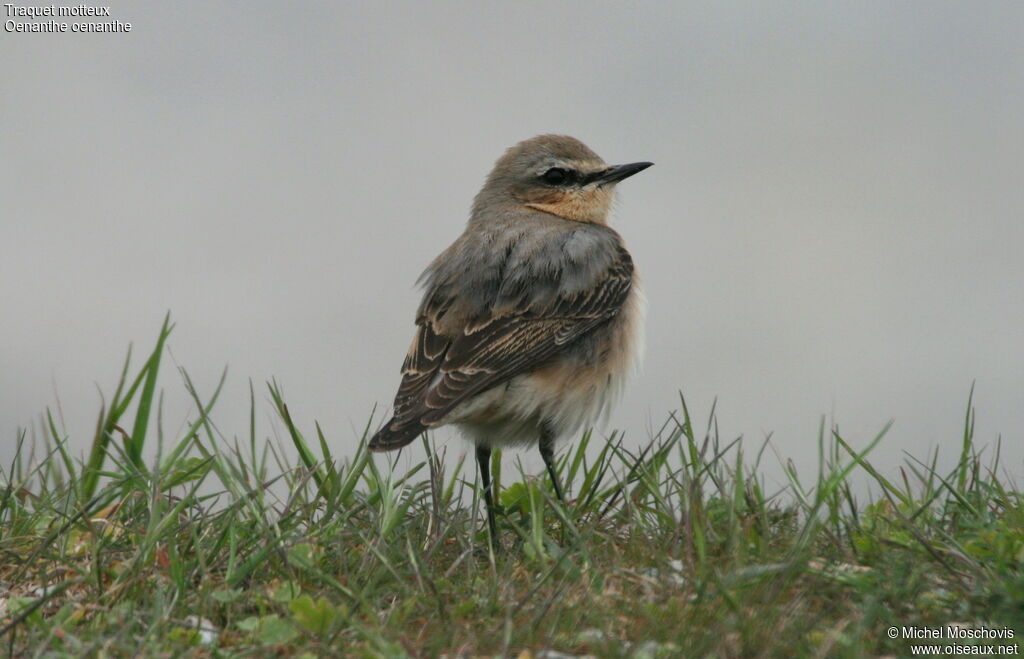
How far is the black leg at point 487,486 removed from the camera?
22.6ft

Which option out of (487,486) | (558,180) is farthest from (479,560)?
(558,180)

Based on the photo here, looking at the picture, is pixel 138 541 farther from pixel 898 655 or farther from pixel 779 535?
pixel 898 655

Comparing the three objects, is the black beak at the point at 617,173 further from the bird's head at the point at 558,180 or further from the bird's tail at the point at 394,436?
the bird's tail at the point at 394,436

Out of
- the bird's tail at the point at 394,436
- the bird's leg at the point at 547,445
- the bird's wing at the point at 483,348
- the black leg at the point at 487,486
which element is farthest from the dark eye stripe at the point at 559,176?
the bird's tail at the point at 394,436

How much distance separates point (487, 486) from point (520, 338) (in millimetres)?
1074

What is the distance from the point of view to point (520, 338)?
793 cm

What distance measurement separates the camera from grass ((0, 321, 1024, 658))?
491 centimetres

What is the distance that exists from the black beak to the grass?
2.63 m

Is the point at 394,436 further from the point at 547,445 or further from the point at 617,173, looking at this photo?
the point at 617,173

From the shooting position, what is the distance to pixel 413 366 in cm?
810

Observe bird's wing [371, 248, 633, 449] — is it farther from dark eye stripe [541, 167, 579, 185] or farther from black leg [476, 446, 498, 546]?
dark eye stripe [541, 167, 579, 185]

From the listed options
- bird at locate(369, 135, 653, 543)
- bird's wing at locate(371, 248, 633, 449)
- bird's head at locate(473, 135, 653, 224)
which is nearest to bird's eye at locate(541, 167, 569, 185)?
bird's head at locate(473, 135, 653, 224)

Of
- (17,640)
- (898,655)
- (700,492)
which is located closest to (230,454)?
(17,640)

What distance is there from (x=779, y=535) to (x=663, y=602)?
1170mm
